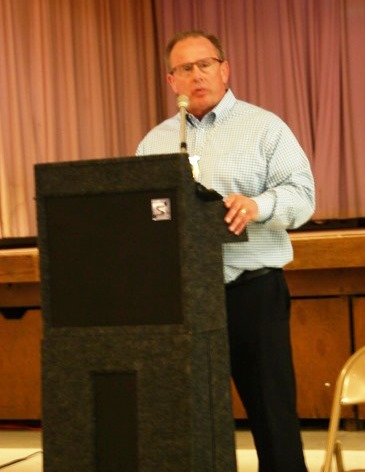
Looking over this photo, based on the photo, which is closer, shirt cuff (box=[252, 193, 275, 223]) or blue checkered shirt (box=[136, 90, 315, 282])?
shirt cuff (box=[252, 193, 275, 223])

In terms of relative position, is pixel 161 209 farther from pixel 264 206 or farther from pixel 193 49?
pixel 193 49

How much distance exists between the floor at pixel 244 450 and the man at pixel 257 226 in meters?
1.05

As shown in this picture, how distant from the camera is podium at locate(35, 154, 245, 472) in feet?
6.35

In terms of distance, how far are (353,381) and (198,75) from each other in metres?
0.91

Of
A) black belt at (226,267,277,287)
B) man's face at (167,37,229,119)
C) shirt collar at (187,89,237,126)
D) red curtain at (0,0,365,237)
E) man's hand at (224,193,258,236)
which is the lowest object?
black belt at (226,267,277,287)

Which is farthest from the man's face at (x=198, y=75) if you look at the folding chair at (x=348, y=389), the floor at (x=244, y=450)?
the floor at (x=244, y=450)

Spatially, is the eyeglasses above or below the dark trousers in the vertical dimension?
above

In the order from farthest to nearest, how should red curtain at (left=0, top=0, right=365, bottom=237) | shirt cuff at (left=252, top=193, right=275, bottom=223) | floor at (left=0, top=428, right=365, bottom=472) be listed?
red curtain at (left=0, top=0, right=365, bottom=237) → floor at (left=0, top=428, right=365, bottom=472) → shirt cuff at (left=252, top=193, right=275, bottom=223)

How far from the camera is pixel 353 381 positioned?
2279mm

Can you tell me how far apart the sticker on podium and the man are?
14.2 inches

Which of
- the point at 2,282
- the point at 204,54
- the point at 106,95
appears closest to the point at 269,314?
the point at 204,54

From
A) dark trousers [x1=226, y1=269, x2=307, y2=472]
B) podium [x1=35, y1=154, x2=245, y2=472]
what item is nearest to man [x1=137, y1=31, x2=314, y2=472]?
dark trousers [x1=226, y1=269, x2=307, y2=472]

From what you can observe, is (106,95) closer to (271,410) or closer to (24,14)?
(24,14)

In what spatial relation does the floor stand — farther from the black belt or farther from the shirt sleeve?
the shirt sleeve
